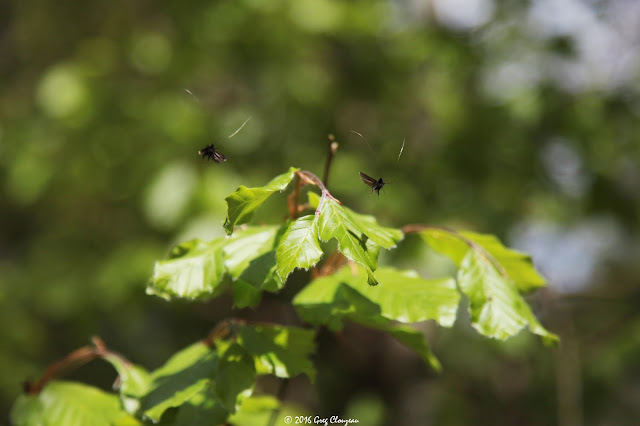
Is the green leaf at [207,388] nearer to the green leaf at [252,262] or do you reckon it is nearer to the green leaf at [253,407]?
the green leaf at [252,262]

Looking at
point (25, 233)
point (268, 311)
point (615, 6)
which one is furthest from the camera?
point (25, 233)

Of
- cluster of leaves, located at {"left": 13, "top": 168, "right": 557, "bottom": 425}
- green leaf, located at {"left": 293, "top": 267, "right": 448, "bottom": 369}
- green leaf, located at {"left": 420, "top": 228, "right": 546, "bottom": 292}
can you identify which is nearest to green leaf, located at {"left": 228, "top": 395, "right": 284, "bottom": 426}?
Result: cluster of leaves, located at {"left": 13, "top": 168, "right": 557, "bottom": 425}

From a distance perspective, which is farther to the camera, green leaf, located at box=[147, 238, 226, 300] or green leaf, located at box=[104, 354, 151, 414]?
green leaf, located at box=[104, 354, 151, 414]

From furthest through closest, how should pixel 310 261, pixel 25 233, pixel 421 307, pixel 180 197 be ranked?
pixel 25 233
pixel 180 197
pixel 421 307
pixel 310 261

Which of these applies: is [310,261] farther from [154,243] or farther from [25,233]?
[25,233]

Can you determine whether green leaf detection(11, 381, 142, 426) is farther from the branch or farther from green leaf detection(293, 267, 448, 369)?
the branch

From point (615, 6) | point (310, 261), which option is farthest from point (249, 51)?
point (310, 261)
